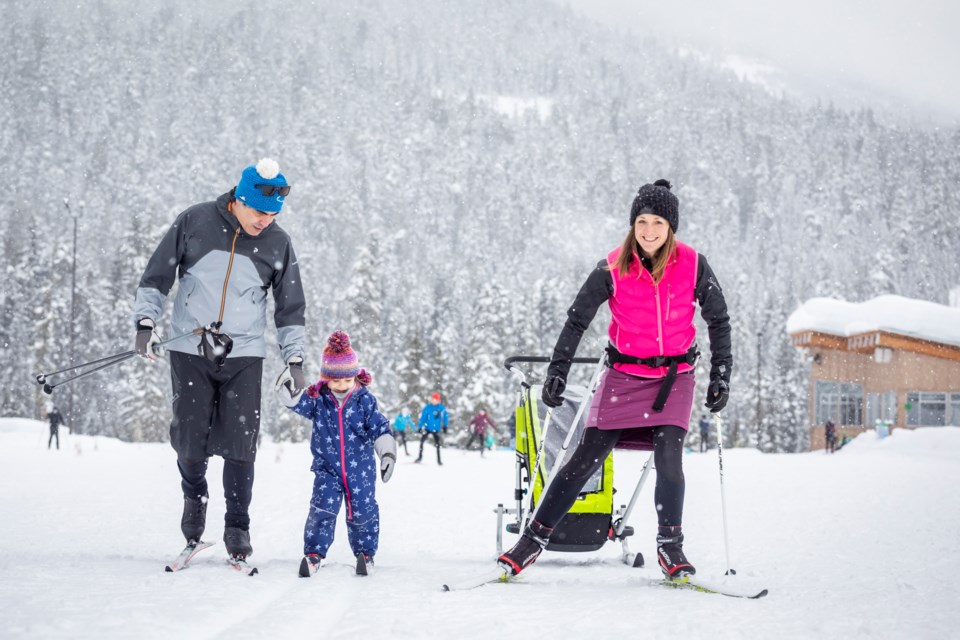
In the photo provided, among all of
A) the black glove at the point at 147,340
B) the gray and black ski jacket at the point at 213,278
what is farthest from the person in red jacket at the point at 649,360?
the black glove at the point at 147,340

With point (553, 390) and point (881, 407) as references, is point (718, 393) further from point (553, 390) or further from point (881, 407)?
point (881, 407)

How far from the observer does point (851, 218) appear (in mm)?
187250

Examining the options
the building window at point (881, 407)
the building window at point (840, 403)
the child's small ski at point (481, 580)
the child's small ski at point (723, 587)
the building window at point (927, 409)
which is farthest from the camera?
the building window at point (840, 403)

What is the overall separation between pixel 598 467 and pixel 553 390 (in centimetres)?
49

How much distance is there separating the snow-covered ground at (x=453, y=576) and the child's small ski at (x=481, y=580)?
77 mm

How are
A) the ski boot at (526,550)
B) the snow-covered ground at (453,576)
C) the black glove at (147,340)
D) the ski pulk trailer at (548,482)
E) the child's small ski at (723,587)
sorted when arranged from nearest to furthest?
the snow-covered ground at (453,576), the child's small ski at (723,587), the ski boot at (526,550), the black glove at (147,340), the ski pulk trailer at (548,482)

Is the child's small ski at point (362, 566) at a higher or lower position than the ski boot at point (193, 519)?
lower

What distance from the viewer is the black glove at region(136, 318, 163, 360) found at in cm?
402

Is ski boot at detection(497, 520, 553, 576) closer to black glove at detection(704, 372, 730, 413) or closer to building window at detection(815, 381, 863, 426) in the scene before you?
black glove at detection(704, 372, 730, 413)

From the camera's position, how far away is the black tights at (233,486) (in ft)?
13.9

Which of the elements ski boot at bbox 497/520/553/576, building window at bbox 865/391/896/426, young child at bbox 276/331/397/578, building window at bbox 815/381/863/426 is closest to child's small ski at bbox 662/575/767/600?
ski boot at bbox 497/520/553/576

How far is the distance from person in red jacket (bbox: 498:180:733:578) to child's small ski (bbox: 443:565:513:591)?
5 cm

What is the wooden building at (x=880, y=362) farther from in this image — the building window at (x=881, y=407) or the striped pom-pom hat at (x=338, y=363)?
the striped pom-pom hat at (x=338, y=363)

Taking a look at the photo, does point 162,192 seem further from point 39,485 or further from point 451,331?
point 39,485
